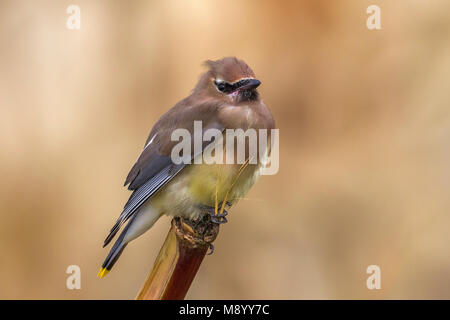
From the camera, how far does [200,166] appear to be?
363 centimetres

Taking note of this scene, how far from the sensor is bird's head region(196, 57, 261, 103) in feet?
11.5

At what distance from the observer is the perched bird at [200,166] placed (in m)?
3.55

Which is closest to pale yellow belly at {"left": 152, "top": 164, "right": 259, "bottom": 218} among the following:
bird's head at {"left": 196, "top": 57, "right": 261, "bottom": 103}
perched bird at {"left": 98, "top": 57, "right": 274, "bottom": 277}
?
Result: perched bird at {"left": 98, "top": 57, "right": 274, "bottom": 277}

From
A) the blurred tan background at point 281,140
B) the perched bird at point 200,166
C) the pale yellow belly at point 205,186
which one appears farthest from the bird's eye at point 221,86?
the blurred tan background at point 281,140

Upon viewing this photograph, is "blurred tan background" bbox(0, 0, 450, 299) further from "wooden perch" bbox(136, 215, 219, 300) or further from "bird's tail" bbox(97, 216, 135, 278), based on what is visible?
"wooden perch" bbox(136, 215, 219, 300)

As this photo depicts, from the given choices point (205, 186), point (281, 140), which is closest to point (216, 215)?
point (205, 186)

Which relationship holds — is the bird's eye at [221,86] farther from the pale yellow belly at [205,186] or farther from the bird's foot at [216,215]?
the bird's foot at [216,215]

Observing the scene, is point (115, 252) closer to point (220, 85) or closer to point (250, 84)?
point (220, 85)

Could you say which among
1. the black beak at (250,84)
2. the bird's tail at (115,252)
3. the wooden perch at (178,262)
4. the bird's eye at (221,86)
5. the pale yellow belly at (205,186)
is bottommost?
the bird's tail at (115,252)

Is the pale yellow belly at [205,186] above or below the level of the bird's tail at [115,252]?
above

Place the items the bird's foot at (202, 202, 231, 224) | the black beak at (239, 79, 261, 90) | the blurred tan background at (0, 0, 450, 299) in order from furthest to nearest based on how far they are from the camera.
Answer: the blurred tan background at (0, 0, 450, 299) → the black beak at (239, 79, 261, 90) → the bird's foot at (202, 202, 231, 224)

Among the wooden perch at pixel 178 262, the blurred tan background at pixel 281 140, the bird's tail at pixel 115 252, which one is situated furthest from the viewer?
the blurred tan background at pixel 281 140

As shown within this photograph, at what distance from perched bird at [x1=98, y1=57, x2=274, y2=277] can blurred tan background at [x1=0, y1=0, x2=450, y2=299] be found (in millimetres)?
933

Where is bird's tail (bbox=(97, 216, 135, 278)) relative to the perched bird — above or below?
below
